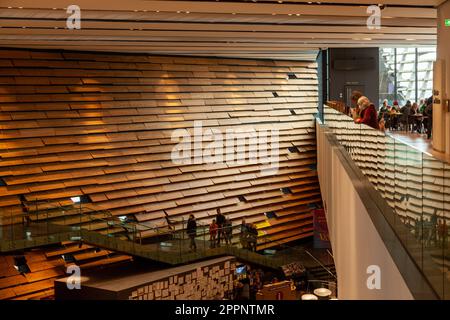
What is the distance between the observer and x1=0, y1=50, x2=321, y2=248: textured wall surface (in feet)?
54.1

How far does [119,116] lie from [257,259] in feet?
16.4

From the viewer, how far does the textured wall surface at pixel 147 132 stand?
16.5 m

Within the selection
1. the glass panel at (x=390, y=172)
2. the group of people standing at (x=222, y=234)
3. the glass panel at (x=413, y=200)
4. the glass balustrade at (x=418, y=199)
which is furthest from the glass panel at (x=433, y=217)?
the group of people standing at (x=222, y=234)

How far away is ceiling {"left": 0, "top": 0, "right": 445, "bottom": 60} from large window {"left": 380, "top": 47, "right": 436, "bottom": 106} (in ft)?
26.0

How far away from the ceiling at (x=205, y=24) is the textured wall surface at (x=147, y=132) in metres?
1.01

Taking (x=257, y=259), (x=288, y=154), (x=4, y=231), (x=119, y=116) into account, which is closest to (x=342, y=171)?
(x=4, y=231)

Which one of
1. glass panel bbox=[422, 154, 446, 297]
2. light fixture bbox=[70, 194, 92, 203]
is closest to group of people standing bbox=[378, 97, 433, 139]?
light fixture bbox=[70, 194, 92, 203]

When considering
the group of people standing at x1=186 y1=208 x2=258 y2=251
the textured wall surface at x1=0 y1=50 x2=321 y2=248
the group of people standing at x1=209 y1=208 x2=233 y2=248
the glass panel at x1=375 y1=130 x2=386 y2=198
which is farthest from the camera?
the textured wall surface at x1=0 y1=50 x2=321 y2=248

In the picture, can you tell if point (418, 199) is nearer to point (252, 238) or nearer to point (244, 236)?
point (244, 236)

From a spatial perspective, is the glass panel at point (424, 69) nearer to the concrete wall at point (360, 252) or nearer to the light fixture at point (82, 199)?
the light fixture at point (82, 199)

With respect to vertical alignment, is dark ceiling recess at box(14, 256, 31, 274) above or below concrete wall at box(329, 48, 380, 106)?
below

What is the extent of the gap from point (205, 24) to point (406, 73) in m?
15.7

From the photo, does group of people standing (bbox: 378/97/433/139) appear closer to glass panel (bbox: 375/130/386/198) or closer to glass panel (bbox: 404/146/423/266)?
glass panel (bbox: 375/130/386/198)

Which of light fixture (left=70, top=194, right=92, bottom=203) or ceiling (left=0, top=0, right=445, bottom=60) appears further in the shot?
light fixture (left=70, top=194, right=92, bottom=203)
